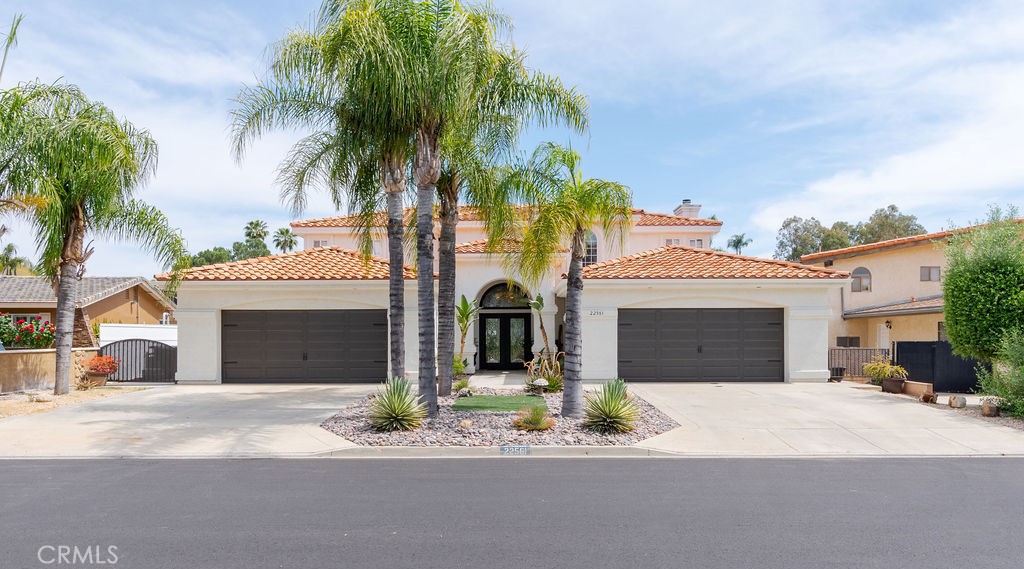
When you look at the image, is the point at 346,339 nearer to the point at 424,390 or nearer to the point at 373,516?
the point at 424,390

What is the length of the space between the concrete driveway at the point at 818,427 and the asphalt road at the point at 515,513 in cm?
87

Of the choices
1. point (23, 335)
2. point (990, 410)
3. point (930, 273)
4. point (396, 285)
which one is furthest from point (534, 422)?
point (930, 273)

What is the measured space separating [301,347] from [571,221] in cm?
1107

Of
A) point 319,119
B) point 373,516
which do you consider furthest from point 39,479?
point 319,119

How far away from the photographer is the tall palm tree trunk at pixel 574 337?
39.1ft

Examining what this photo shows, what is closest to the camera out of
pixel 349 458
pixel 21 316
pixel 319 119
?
pixel 349 458

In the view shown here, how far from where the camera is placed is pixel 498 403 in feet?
46.3

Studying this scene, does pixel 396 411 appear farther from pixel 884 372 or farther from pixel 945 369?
pixel 945 369

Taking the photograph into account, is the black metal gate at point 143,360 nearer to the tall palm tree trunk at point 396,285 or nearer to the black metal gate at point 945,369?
the tall palm tree trunk at point 396,285

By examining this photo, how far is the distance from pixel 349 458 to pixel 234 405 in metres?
6.09

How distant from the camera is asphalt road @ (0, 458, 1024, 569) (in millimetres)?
5645

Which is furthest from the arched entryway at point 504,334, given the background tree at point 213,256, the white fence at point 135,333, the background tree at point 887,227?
the background tree at point 213,256

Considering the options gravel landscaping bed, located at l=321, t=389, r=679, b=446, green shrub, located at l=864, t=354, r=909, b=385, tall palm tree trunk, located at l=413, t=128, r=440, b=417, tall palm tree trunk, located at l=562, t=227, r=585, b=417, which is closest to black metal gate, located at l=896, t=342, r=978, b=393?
green shrub, located at l=864, t=354, r=909, b=385

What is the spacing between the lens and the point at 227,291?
63.2 ft
